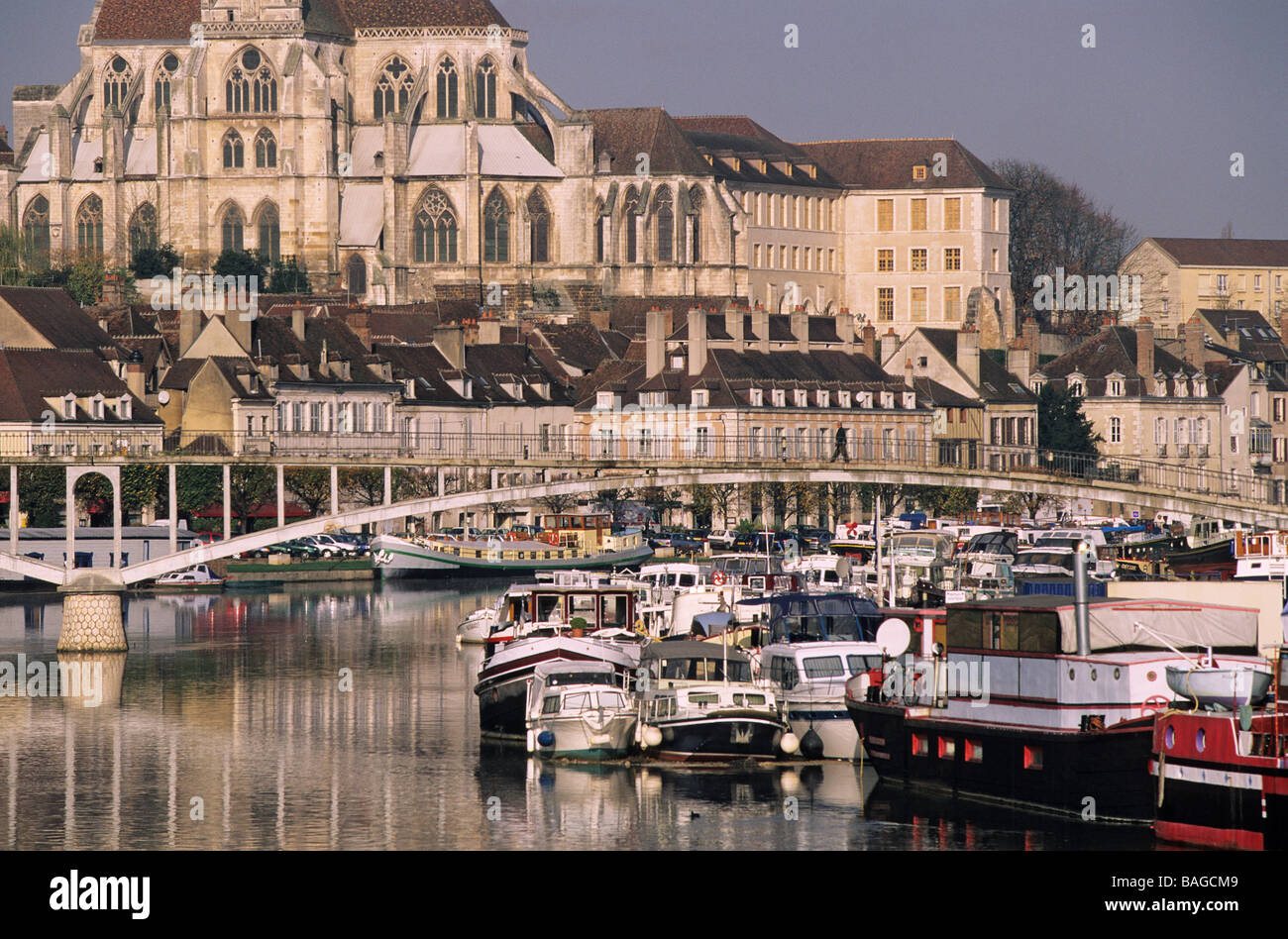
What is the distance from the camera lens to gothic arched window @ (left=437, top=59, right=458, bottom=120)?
153375 mm

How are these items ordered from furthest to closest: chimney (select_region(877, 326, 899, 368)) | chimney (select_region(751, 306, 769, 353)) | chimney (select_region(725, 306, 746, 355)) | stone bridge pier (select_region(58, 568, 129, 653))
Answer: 1. chimney (select_region(877, 326, 899, 368))
2. chimney (select_region(751, 306, 769, 353))
3. chimney (select_region(725, 306, 746, 355))
4. stone bridge pier (select_region(58, 568, 129, 653))

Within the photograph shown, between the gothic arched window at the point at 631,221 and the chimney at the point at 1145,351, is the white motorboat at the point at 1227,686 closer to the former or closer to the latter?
the chimney at the point at 1145,351

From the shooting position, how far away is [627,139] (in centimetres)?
15300

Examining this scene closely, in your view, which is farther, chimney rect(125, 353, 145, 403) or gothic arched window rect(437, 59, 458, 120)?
gothic arched window rect(437, 59, 458, 120)

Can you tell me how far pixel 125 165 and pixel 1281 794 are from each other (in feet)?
395

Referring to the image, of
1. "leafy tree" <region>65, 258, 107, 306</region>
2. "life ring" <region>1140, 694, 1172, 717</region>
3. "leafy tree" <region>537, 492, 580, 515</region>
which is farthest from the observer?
"leafy tree" <region>65, 258, 107, 306</region>

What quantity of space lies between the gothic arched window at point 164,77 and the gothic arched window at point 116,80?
2.07m

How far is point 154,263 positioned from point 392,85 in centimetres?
1828

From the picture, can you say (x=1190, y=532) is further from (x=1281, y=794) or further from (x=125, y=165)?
(x=125, y=165)

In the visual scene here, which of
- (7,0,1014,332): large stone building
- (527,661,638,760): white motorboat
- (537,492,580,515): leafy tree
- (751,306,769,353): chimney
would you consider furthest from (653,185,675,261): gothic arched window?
(527,661,638,760): white motorboat

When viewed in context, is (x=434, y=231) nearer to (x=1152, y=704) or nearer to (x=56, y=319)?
(x=56, y=319)

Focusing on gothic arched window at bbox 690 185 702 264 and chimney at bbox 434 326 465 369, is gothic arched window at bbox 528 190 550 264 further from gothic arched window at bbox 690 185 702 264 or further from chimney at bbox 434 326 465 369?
chimney at bbox 434 326 465 369

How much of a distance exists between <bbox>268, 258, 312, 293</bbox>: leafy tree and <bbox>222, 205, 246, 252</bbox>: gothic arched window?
9.67ft
